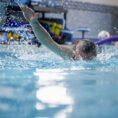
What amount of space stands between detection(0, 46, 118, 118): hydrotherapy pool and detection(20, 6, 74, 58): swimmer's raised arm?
32 centimetres

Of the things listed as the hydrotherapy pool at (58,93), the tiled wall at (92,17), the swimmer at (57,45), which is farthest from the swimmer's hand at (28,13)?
the tiled wall at (92,17)

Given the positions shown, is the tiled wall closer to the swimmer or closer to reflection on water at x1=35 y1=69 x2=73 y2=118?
the swimmer

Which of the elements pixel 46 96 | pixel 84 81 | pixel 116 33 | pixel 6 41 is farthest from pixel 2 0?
pixel 46 96

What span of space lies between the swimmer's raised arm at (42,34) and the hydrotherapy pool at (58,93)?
1.04 feet

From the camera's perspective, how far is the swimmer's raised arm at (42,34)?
2672 millimetres

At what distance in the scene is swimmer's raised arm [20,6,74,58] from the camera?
267 centimetres

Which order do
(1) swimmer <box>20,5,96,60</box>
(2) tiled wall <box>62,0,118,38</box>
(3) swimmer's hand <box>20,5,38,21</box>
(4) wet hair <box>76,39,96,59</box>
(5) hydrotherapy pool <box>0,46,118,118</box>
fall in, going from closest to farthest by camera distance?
(5) hydrotherapy pool <box>0,46,118,118</box>
(3) swimmer's hand <box>20,5,38,21</box>
(1) swimmer <box>20,5,96,60</box>
(4) wet hair <box>76,39,96,59</box>
(2) tiled wall <box>62,0,118,38</box>

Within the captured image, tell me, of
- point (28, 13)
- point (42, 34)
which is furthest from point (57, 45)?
point (28, 13)

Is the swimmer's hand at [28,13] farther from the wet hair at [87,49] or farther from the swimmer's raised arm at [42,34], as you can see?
the wet hair at [87,49]

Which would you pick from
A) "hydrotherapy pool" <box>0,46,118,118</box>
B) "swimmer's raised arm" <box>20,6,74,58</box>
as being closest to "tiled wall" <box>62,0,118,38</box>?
"swimmer's raised arm" <box>20,6,74,58</box>

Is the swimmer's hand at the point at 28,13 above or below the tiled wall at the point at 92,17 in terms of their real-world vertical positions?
below

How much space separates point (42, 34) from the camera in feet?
9.28

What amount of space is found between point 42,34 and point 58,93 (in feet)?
3.90

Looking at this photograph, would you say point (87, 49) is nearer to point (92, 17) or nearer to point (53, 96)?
point (53, 96)
